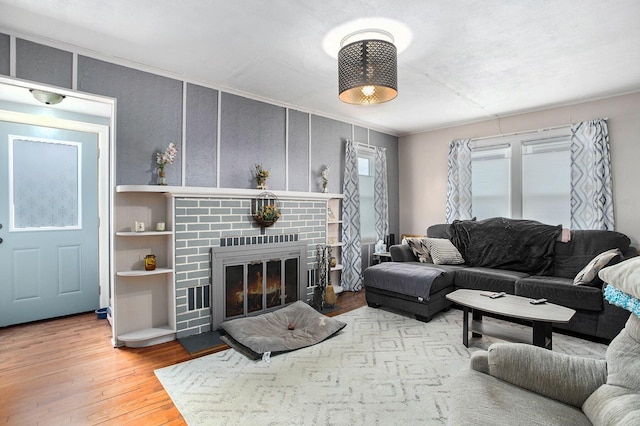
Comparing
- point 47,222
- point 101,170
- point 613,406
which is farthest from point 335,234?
point 613,406

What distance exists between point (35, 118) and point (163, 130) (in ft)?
4.91

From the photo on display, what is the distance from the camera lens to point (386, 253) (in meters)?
5.23

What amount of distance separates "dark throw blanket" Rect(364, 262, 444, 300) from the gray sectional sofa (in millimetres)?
12

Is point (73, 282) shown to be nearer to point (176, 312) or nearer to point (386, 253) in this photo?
point (176, 312)

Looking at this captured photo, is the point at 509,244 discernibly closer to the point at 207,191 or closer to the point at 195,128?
the point at 207,191

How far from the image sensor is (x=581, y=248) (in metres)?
3.78

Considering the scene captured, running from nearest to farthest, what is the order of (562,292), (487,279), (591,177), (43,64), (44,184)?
1. (43,64)
2. (562,292)
3. (44,184)
4. (487,279)
5. (591,177)

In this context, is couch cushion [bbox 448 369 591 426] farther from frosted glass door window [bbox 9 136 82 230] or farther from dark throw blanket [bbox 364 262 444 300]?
frosted glass door window [bbox 9 136 82 230]

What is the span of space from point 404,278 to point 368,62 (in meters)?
2.36

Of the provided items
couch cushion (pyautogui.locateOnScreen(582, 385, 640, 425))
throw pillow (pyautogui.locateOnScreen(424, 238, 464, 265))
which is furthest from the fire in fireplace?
couch cushion (pyautogui.locateOnScreen(582, 385, 640, 425))

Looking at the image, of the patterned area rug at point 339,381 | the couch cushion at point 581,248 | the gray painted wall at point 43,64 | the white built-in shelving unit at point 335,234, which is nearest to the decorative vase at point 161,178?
the gray painted wall at point 43,64

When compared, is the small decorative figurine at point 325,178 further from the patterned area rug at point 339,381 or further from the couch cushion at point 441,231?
the patterned area rug at point 339,381

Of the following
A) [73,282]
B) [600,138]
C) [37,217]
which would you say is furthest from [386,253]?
[37,217]

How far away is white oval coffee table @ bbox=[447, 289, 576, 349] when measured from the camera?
2543mm
